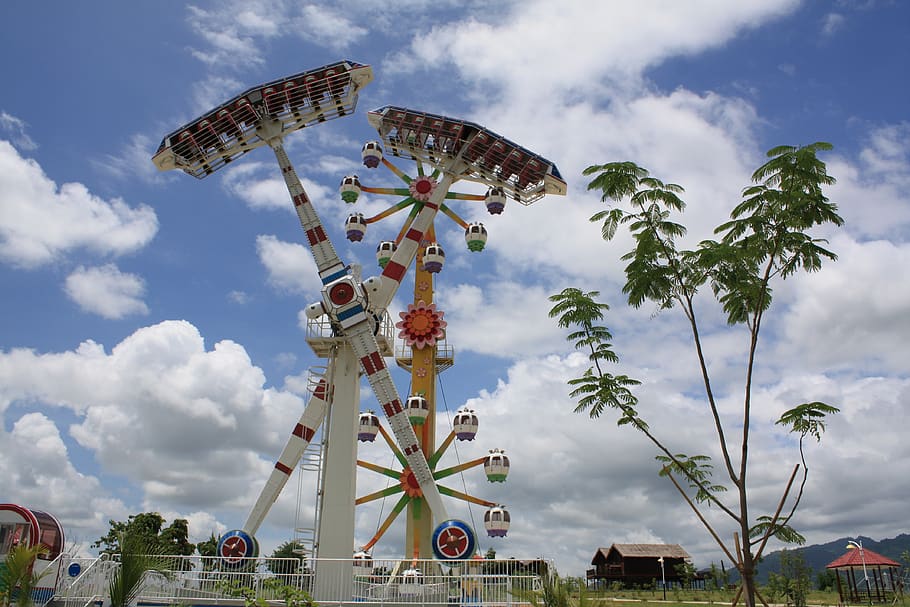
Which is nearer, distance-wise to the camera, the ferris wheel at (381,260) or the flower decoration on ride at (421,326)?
the ferris wheel at (381,260)

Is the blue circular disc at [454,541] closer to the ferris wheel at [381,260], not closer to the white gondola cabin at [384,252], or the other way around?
the ferris wheel at [381,260]

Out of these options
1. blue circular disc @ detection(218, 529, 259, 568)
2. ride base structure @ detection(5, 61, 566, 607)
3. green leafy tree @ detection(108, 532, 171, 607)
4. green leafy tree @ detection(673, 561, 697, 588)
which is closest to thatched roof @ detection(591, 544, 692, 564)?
green leafy tree @ detection(673, 561, 697, 588)

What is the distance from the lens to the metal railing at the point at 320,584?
1806 centimetres

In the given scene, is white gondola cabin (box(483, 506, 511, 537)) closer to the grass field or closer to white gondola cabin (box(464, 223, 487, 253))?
the grass field

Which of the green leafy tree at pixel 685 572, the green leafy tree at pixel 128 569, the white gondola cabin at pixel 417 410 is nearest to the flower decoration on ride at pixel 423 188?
the white gondola cabin at pixel 417 410

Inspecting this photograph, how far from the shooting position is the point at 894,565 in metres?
43.6

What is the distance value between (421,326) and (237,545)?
1268 cm

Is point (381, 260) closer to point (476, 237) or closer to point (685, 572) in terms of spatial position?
point (476, 237)

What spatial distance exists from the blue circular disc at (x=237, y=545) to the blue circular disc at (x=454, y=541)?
667 centimetres

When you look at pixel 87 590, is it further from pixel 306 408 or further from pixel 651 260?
pixel 651 260

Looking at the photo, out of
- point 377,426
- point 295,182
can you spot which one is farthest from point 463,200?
point 377,426

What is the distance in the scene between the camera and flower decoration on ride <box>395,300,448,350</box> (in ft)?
109

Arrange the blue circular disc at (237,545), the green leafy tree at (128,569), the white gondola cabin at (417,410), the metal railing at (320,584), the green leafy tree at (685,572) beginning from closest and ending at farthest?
the green leafy tree at (128,569), the metal railing at (320,584), the blue circular disc at (237,545), the white gondola cabin at (417,410), the green leafy tree at (685,572)

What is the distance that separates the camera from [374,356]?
86.1 feet
